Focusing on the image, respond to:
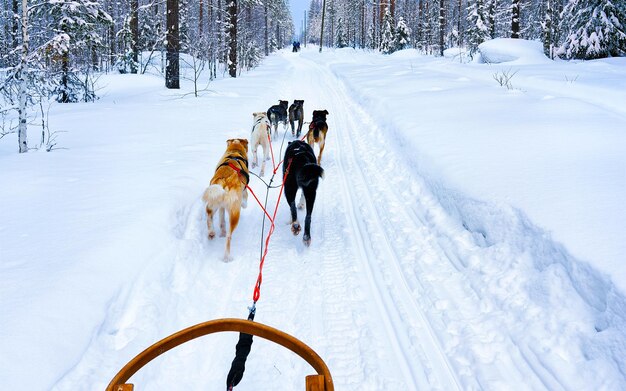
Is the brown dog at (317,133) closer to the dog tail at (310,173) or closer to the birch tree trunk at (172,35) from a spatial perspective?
the dog tail at (310,173)

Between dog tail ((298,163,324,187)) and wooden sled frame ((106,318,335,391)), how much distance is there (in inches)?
103

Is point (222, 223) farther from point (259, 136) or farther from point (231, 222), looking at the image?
point (259, 136)

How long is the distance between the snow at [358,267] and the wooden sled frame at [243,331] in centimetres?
95

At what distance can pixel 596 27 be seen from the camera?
14414 millimetres

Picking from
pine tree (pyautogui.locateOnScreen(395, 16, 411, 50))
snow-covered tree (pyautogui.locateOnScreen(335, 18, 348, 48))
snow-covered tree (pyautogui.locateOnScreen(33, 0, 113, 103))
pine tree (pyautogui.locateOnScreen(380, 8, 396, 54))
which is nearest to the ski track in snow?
snow-covered tree (pyautogui.locateOnScreen(33, 0, 113, 103))

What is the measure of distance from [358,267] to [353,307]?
0.70 m

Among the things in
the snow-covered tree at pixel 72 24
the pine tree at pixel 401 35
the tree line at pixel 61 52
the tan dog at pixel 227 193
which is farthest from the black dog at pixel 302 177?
the pine tree at pixel 401 35

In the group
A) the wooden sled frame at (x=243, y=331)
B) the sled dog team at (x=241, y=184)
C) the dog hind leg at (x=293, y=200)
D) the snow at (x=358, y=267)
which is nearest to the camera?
the wooden sled frame at (x=243, y=331)

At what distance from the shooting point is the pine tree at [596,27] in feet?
46.0

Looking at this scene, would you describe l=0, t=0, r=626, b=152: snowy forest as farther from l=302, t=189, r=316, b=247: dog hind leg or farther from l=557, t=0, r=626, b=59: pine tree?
l=302, t=189, r=316, b=247: dog hind leg

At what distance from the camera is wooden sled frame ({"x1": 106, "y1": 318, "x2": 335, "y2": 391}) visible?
1577mm

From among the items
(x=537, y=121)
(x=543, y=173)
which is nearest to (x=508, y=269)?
(x=543, y=173)

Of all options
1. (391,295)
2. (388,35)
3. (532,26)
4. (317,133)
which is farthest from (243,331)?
(532,26)

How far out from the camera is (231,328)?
5.92ft
